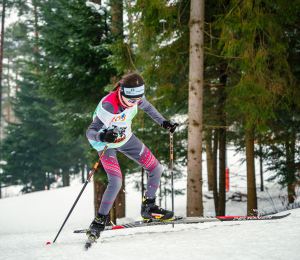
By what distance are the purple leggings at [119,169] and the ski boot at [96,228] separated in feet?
0.24

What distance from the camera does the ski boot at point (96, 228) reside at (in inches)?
114

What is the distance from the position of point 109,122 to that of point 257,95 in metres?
3.32

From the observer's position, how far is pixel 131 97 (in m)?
2.94

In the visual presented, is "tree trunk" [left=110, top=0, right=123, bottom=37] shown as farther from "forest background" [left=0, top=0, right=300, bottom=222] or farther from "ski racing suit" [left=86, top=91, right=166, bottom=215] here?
"ski racing suit" [left=86, top=91, right=166, bottom=215]

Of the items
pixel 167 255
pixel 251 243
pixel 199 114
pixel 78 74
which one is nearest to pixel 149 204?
pixel 167 255

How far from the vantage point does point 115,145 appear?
318 centimetres

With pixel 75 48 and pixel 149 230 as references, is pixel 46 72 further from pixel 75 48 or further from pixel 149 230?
pixel 149 230

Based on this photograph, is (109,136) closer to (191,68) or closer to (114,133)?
(114,133)

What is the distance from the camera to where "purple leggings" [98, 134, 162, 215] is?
304cm

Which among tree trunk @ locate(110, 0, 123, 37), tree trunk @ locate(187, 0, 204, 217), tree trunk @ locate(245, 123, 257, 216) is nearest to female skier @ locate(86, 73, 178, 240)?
tree trunk @ locate(187, 0, 204, 217)

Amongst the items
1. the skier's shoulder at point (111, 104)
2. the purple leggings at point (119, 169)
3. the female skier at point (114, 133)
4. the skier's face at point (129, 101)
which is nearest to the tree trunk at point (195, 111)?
the purple leggings at point (119, 169)

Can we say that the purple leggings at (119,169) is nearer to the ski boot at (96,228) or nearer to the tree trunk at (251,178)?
the ski boot at (96,228)

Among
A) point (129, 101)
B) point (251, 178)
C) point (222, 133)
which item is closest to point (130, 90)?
point (129, 101)

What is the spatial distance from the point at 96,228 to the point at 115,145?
1063 mm
